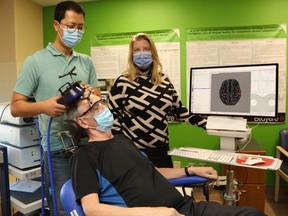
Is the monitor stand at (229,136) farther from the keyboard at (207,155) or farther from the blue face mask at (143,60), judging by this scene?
the blue face mask at (143,60)

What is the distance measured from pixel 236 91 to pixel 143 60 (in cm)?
63

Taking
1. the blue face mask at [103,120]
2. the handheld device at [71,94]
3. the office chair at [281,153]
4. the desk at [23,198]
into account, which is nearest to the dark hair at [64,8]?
the handheld device at [71,94]

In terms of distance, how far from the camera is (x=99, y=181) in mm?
1146

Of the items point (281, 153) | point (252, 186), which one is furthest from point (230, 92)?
point (281, 153)

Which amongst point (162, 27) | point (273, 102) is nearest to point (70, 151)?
point (273, 102)

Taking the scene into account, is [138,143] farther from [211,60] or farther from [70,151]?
[211,60]

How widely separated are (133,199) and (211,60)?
7.48ft

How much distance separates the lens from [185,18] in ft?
10.2

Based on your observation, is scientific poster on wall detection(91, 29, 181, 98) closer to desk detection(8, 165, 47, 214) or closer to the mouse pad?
the mouse pad

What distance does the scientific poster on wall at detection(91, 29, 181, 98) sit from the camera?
3.15 metres

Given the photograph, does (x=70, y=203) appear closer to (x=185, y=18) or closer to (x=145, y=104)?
(x=145, y=104)

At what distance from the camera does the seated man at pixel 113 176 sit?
3.60 feet

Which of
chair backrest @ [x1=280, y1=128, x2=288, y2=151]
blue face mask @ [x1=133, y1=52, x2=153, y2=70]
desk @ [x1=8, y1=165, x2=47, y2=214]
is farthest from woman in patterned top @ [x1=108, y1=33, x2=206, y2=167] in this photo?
chair backrest @ [x1=280, y1=128, x2=288, y2=151]

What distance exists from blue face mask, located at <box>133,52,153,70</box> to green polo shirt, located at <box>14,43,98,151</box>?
44 centimetres
